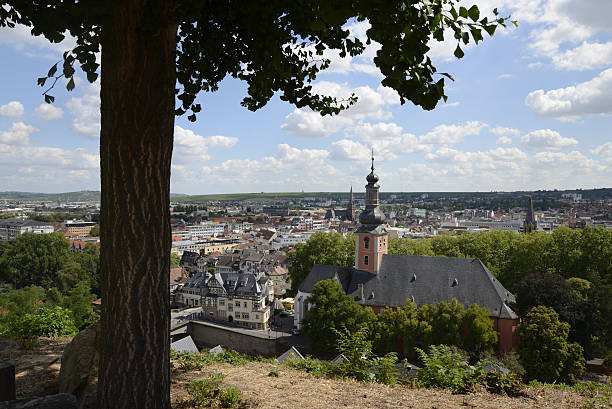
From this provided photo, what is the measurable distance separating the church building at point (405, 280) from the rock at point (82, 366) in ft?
83.7

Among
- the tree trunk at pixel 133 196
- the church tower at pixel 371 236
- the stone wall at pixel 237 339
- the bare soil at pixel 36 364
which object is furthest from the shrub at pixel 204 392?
the church tower at pixel 371 236

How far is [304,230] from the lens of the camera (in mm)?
148500

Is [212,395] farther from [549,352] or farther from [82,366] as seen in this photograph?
[549,352]

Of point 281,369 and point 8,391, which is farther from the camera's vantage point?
point 281,369

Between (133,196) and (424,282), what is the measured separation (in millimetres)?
30137

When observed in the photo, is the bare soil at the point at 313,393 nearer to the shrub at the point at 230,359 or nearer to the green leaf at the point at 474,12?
the shrub at the point at 230,359

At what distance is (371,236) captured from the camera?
34.6m

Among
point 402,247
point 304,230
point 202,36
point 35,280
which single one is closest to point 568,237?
point 402,247

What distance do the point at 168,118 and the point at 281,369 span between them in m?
4.73

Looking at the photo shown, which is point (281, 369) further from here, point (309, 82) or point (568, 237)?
point (568, 237)

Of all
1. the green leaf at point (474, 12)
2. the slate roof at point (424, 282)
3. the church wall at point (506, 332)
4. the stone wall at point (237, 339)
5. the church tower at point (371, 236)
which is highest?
the green leaf at point (474, 12)

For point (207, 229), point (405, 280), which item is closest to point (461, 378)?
point (405, 280)

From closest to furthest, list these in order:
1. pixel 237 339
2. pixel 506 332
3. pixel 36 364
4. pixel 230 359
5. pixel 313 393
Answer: pixel 313 393
pixel 36 364
pixel 230 359
pixel 506 332
pixel 237 339

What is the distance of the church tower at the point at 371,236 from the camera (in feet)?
112
